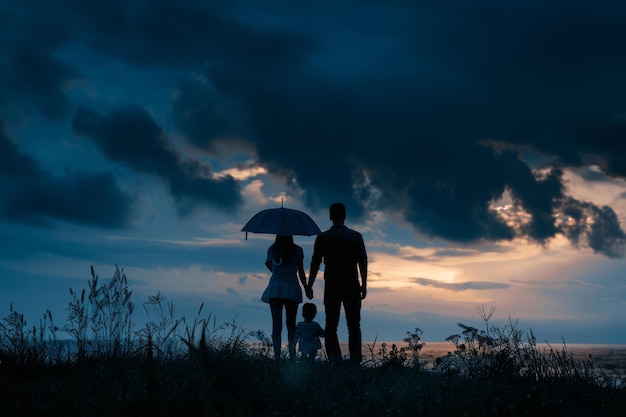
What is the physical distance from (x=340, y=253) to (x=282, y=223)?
1234mm

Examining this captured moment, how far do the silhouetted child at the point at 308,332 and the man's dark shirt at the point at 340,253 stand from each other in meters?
0.70

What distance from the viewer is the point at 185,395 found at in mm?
5496

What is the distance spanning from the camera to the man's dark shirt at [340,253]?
10.2 meters

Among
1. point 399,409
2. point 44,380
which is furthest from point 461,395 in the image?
point 44,380

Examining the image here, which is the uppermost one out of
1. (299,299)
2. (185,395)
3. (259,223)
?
(259,223)

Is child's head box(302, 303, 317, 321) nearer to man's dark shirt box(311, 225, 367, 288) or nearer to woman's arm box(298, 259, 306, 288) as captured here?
woman's arm box(298, 259, 306, 288)

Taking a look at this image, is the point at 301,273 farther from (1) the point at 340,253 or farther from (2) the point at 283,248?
(1) the point at 340,253

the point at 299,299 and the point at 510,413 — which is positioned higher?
the point at 299,299

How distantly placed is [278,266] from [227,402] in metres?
5.02

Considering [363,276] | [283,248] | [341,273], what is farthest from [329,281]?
[283,248]

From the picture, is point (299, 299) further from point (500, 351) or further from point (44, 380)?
point (44, 380)

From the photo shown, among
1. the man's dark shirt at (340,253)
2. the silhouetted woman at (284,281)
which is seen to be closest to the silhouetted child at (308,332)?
the silhouetted woman at (284,281)

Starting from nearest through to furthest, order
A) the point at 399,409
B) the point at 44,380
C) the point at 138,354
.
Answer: the point at 399,409 < the point at 44,380 < the point at 138,354

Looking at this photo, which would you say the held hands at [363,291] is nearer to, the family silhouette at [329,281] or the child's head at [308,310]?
the family silhouette at [329,281]
